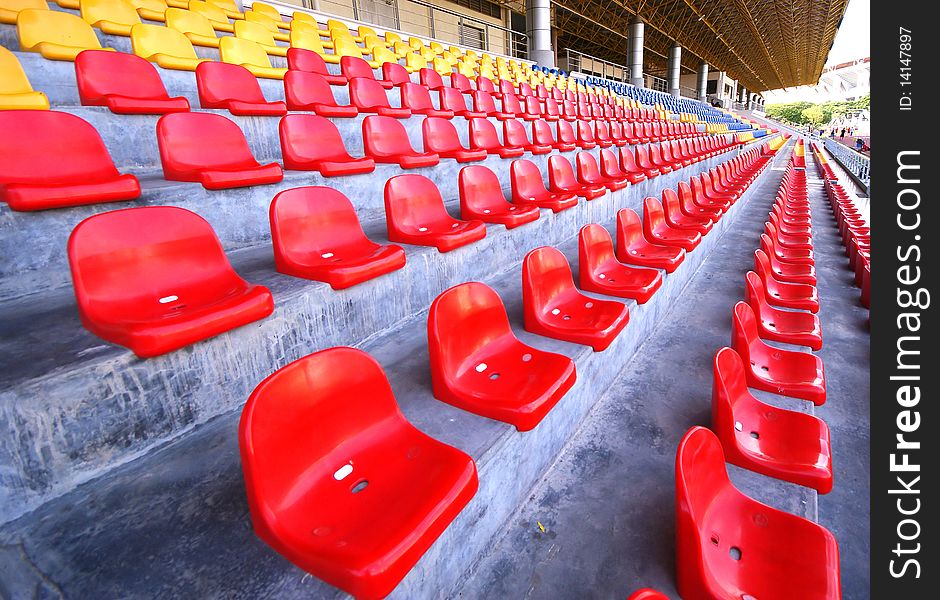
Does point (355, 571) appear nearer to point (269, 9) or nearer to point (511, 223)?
point (511, 223)

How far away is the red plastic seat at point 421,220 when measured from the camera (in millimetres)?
2014

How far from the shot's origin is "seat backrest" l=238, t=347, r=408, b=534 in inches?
32.9

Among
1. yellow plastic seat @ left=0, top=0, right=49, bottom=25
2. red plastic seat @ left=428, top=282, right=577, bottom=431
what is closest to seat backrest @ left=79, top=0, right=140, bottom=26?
yellow plastic seat @ left=0, top=0, right=49, bottom=25

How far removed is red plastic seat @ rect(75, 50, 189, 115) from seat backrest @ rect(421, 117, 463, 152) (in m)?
1.43

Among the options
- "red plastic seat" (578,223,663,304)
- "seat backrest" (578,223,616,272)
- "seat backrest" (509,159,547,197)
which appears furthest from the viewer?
"seat backrest" (509,159,547,197)

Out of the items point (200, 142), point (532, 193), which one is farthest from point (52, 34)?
point (532, 193)

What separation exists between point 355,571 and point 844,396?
227 centimetres

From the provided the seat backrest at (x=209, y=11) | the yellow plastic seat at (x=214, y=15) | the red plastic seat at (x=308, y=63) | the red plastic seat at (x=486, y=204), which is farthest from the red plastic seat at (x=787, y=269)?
the seat backrest at (x=209, y=11)

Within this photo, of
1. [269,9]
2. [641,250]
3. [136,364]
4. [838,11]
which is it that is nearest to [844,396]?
[641,250]

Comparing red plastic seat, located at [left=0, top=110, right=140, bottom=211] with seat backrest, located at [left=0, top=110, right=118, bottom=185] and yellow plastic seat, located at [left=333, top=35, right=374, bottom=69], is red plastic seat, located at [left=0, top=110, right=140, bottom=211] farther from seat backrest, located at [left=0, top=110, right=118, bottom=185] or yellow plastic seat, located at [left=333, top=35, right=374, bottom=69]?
yellow plastic seat, located at [left=333, top=35, right=374, bottom=69]

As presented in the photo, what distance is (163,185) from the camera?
185 centimetres

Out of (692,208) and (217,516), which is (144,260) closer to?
(217,516)

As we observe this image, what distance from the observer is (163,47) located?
3.21 m

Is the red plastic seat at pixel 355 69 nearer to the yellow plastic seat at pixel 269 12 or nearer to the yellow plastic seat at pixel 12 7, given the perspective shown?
the yellow plastic seat at pixel 269 12
